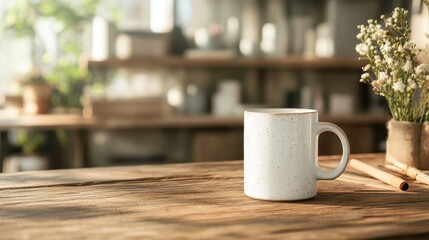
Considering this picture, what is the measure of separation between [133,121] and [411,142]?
220 cm

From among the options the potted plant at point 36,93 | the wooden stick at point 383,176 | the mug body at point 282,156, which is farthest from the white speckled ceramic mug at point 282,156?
the potted plant at point 36,93

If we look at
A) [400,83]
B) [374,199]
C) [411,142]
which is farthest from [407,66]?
[374,199]

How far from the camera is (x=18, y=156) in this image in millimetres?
3414

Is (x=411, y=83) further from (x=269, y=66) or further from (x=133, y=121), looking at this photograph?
(x=269, y=66)

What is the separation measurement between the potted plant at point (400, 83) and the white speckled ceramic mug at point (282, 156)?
0.30 metres

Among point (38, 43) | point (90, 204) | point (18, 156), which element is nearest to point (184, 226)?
point (90, 204)

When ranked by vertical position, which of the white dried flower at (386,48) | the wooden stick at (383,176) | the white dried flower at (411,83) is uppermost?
the white dried flower at (386,48)

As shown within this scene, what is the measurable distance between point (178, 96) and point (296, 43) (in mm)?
854

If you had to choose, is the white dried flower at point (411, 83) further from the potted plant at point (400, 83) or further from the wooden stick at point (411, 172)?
the wooden stick at point (411, 172)

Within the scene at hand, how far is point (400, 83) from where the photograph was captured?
118cm

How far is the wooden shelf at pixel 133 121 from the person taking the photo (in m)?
3.10

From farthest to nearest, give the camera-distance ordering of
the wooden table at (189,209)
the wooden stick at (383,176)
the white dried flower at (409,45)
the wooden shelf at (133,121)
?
the wooden shelf at (133,121) → the white dried flower at (409,45) → the wooden stick at (383,176) → the wooden table at (189,209)

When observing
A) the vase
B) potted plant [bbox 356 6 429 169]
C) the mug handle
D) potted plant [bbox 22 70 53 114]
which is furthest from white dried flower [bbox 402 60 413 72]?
potted plant [bbox 22 70 53 114]

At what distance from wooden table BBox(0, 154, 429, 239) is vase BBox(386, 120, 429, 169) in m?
0.15
